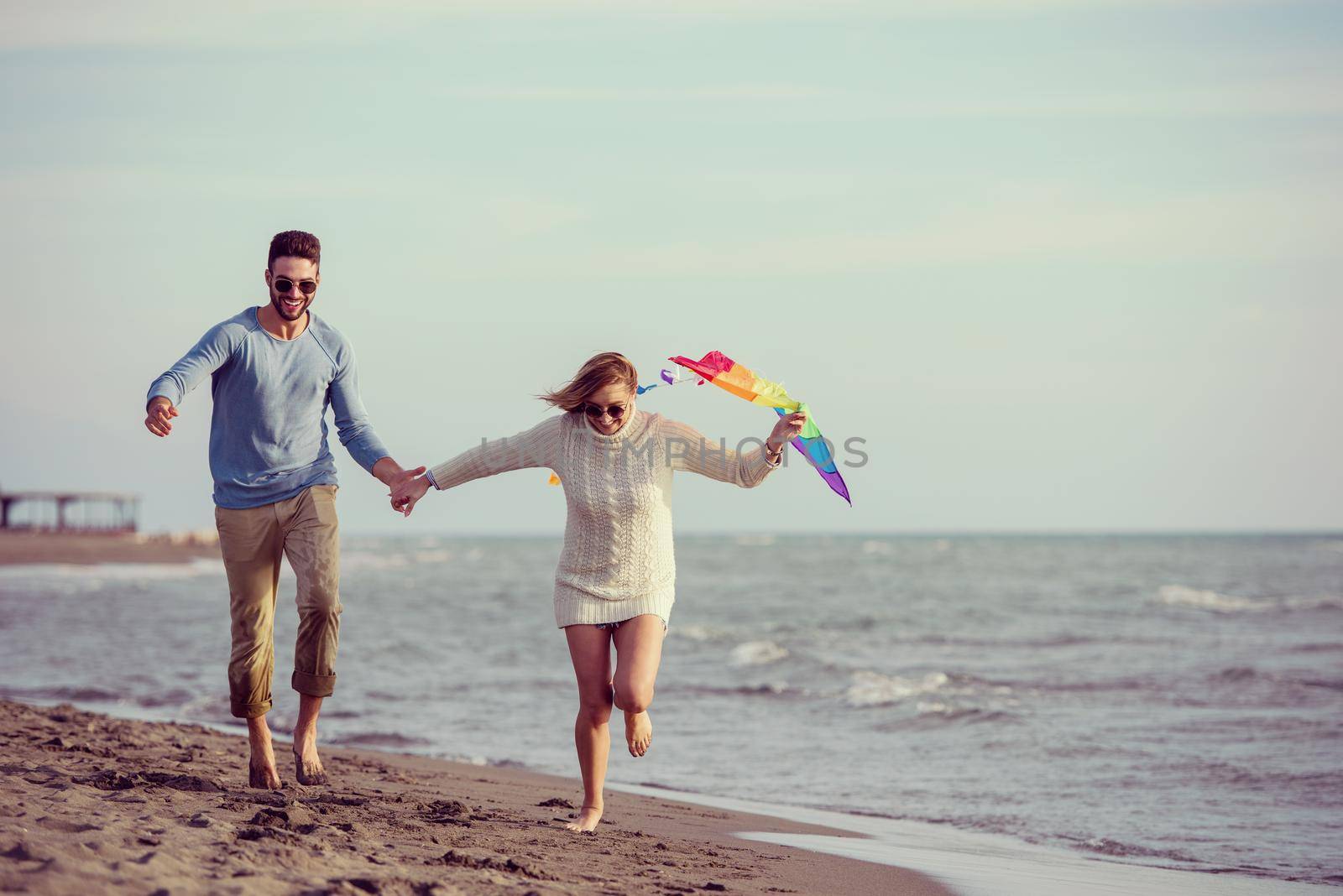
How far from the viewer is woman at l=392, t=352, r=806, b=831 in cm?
455

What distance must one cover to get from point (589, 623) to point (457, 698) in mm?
7087

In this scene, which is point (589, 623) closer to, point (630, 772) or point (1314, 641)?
point (630, 772)

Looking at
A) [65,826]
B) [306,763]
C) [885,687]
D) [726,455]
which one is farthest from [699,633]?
[65,826]

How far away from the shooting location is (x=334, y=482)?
5121 millimetres

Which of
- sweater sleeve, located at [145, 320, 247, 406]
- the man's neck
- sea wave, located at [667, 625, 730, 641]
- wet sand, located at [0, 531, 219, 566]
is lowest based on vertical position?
wet sand, located at [0, 531, 219, 566]

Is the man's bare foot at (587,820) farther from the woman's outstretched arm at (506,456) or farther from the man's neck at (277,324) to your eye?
the man's neck at (277,324)

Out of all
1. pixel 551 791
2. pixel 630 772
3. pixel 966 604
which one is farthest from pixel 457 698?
pixel 966 604

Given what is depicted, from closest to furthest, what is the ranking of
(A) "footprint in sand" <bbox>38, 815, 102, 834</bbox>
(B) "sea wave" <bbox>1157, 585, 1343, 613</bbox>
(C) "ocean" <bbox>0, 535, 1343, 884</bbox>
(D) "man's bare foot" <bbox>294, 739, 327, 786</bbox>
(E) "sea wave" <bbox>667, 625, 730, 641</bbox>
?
(A) "footprint in sand" <bbox>38, 815, 102, 834</bbox>
(D) "man's bare foot" <bbox>294, 739, 327, 786</bbox>
(C) "ocean" <bbox>0, 535, 1343, 884</bbox>
(E) "sea wave" <bbox>667, 625, 730, 641</bbox>
(B) "sea wave" <bbox>1157, 585, 1343, 613</bbox>

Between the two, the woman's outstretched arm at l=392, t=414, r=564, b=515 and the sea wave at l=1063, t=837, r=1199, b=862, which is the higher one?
the woman's outstretched arm at l=392, t=414, r=564, b=515

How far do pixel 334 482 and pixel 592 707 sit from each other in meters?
1.43

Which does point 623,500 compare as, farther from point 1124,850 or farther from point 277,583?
point 1124,850

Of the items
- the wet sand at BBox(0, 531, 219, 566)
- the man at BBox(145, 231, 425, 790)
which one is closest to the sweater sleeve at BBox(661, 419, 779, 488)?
the man at BBox(145, 231, 425, 790)

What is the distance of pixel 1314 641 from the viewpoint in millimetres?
16500

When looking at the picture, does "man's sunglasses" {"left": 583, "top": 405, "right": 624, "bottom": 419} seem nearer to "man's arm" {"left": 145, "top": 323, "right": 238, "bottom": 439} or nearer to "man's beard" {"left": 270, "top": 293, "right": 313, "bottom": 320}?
"man's beard" {"left": 270, "top": 293, "right": 313, "bottom": 320}
